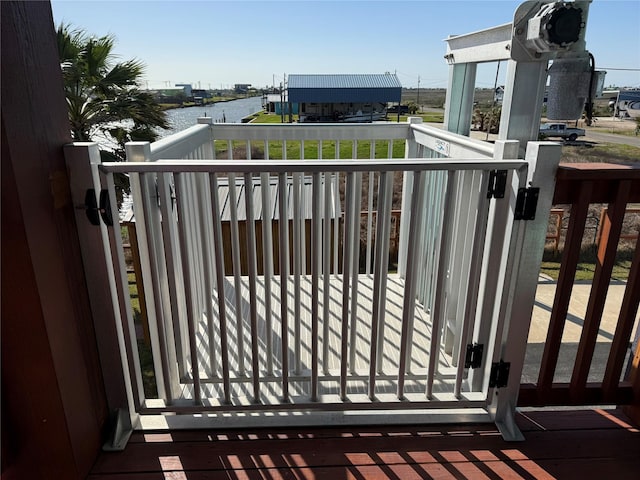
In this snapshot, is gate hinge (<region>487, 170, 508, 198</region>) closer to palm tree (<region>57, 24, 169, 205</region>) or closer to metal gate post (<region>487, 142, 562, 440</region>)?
metal gate post (<region>487, 142, 562, 440</region>)

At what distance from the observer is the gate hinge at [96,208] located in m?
1.31

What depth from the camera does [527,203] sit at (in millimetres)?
1366

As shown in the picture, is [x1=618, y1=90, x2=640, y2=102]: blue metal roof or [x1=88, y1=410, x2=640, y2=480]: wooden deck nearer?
[x1=88, y1=410, x2=640, y2=480]: wooden deck

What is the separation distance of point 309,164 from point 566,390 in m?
1.47

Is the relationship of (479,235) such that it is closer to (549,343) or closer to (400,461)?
(549,343)

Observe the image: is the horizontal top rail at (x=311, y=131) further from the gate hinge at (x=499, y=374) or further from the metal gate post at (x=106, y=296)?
the gate hinge at (x=499, y=374)

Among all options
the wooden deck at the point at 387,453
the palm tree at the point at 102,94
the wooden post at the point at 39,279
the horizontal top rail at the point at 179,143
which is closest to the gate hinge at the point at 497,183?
the wooden deck at the point at 387,453

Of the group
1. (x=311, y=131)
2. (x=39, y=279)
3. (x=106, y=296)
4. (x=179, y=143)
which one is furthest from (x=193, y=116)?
(x=39, y=279)

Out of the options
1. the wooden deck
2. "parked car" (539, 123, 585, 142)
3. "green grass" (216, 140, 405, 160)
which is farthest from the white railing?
"green grass" (216, 140, 405, 160)

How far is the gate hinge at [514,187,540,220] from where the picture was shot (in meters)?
1.35

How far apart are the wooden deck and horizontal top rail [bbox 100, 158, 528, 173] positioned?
1.08m

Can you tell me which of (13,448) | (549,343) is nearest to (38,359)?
(13,448)

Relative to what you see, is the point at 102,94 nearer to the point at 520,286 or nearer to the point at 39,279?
the point at 39,279

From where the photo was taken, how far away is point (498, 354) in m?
1.58
